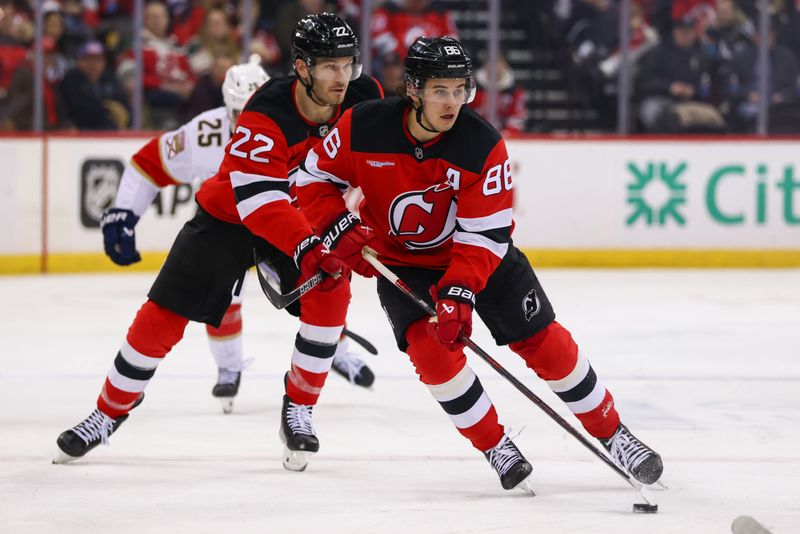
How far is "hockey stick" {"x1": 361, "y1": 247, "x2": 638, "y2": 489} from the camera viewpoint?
3359 mm

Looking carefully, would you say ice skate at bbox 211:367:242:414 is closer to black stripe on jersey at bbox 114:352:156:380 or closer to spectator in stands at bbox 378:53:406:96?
black stripe on jersey at bbox 114:352:156:380

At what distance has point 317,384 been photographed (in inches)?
152

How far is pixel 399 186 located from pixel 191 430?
127cm

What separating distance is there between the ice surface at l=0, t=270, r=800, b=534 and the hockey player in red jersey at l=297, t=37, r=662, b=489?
19cm

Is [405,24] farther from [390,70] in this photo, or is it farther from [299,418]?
[299,418]

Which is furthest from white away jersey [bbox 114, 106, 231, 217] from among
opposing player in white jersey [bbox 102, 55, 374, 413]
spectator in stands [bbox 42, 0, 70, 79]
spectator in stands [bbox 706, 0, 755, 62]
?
spectator in stands [bbox 706, 0, 755, 62]

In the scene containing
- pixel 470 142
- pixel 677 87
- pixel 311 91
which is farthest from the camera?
pixel 677 87

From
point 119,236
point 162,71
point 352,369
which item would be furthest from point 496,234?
point 162,71

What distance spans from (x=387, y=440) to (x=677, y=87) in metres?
5.34

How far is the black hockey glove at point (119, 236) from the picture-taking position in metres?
4.14

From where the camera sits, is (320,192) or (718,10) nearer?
(320,192)

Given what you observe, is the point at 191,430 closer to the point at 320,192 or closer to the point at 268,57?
the point at 320,192

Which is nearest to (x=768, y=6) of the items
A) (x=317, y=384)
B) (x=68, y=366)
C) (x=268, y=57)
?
(x=268, y=57)

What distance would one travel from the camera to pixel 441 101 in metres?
3.26
